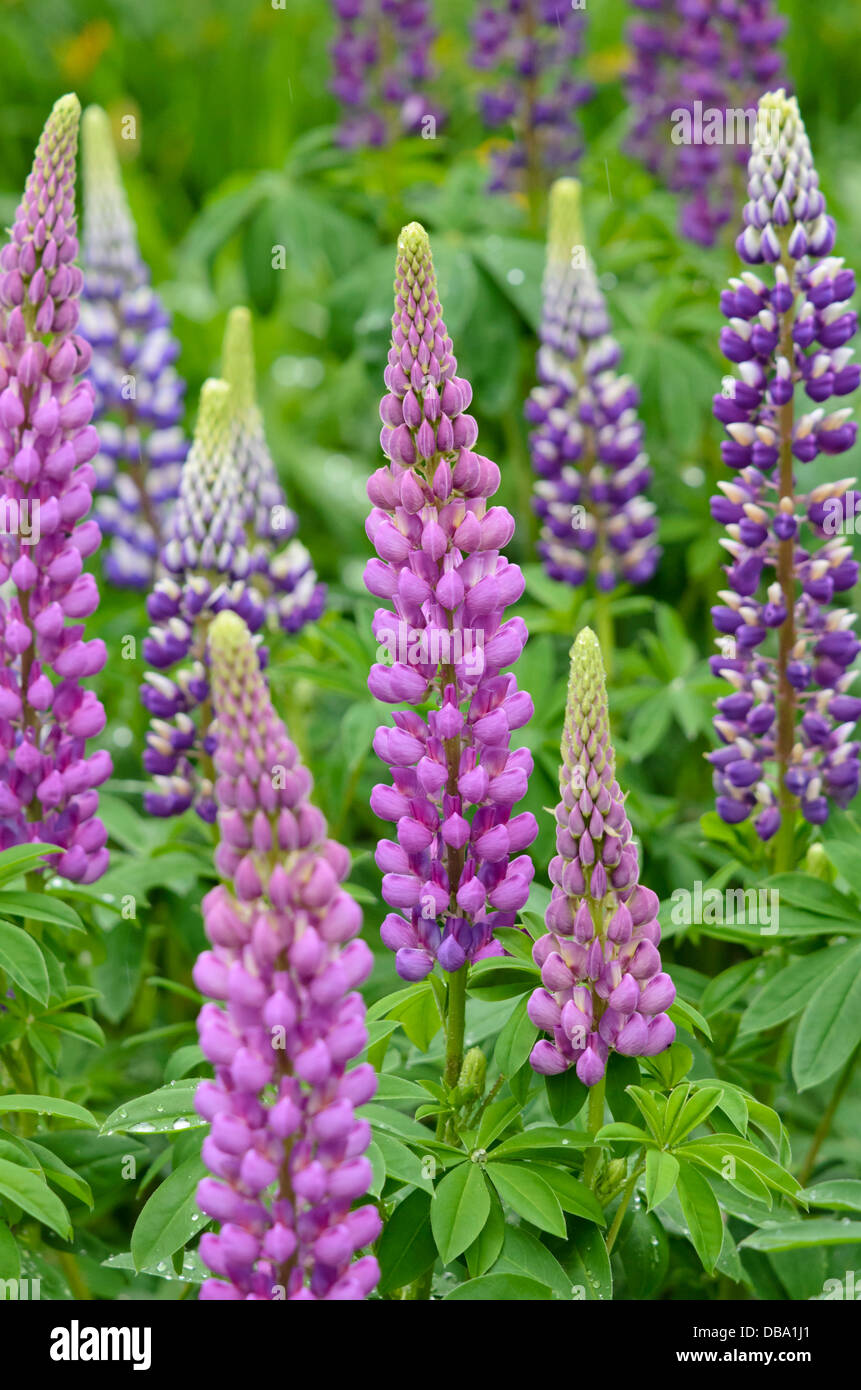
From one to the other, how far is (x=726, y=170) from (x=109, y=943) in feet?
10.8

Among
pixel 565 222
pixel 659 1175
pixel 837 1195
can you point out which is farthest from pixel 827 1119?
pixel 565 222

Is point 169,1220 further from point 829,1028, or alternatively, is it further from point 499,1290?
point 829,1028

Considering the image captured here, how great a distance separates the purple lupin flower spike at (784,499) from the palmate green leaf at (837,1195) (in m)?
→ 0.89

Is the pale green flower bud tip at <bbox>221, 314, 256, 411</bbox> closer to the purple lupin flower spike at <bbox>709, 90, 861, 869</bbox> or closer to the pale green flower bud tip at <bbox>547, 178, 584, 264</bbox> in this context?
the pale green flower bud tip at <bbox>547, 178, 584, 264</bbox>

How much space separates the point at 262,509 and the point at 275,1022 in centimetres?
212

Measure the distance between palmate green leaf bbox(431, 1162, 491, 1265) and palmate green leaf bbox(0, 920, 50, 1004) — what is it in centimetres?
69

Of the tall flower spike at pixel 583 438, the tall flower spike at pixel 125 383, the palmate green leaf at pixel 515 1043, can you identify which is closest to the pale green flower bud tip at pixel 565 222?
the tall flower spike at pixel 583 438

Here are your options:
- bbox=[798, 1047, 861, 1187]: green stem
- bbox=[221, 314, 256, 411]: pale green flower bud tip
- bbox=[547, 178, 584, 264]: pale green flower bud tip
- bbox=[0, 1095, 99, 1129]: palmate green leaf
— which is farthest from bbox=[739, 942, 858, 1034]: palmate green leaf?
bbox=[547, 178, 584, 264]: pale green flower bud tip

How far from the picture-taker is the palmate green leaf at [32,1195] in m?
2.20

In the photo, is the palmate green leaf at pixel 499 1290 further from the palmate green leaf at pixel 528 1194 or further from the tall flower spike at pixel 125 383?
the tall flower spike at pixel 125 383

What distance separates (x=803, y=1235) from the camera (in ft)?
7.07

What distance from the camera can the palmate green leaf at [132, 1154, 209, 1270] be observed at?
2287mm

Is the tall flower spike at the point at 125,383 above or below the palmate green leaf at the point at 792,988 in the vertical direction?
above
